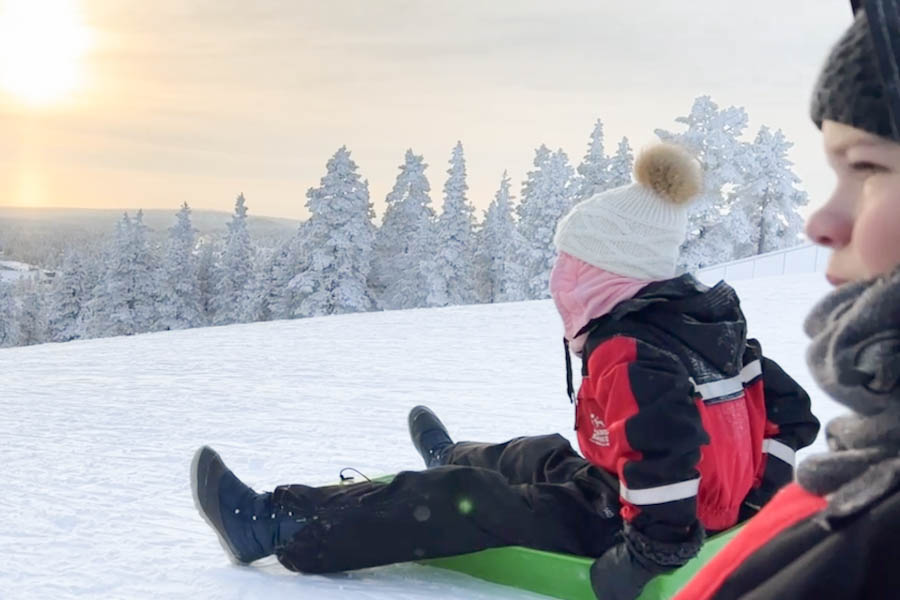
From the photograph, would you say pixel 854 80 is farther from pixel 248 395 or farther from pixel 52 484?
pixel 248 395

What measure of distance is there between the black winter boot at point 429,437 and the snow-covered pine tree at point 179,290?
4051 cm

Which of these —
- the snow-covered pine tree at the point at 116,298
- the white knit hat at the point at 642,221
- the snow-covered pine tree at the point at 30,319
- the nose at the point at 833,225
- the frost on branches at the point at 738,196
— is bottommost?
the snow-covered pine tree at the point at 30,319

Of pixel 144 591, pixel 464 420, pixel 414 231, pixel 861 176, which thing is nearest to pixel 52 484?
pixel 144 591

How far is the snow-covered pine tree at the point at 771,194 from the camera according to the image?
3531 centimetres

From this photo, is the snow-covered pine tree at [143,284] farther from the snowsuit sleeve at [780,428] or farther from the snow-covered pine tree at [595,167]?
the snowsuit sleeve at [780,428]

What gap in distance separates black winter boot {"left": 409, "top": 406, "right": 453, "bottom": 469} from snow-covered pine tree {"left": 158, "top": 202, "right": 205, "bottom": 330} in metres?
40.5

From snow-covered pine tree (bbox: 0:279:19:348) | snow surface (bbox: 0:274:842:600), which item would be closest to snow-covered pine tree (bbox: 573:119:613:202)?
snow surface (bbox: 0:274:842:600)

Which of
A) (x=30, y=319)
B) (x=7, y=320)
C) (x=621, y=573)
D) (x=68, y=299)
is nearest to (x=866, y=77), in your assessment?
(x=621, y=573)

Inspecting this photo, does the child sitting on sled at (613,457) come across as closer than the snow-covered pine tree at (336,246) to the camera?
Yes

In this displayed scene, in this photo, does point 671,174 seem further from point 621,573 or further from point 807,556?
point 807,556

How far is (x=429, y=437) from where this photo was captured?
12.9ft

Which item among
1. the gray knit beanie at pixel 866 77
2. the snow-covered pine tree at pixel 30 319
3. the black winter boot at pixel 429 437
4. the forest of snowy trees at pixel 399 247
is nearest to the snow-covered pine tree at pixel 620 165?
the forest of snowy trees at pixel 399 247

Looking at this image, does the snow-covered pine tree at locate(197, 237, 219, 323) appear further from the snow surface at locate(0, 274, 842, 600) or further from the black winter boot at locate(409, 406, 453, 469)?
the black winter boot at locate(409, 406, 453, 469)

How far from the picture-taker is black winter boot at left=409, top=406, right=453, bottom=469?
3.84 meters
